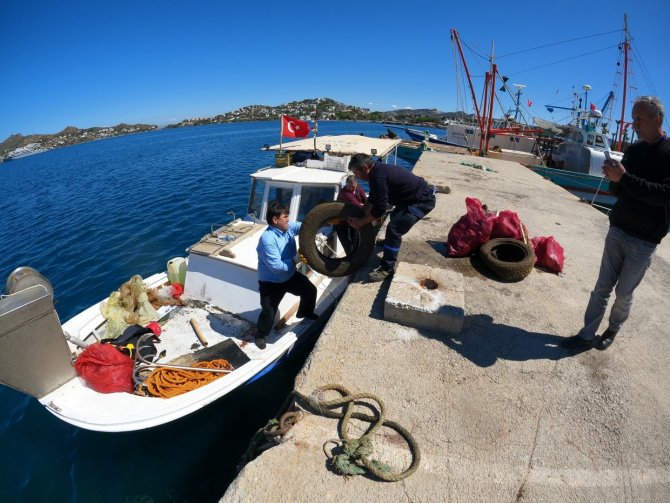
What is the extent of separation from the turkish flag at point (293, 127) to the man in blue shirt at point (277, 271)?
3.82 m

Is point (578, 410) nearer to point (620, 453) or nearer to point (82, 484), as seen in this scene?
point (620, 453)

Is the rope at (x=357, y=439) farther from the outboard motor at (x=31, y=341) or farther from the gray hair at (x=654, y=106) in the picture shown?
the gray hair at (x=654, y=106)

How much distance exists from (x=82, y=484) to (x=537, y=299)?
229 inches

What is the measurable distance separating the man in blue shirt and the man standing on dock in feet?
9.97

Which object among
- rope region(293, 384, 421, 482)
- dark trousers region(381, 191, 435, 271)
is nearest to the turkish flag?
dark trousers region(381, 191, 435, 271)

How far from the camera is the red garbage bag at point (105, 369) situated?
3.27 meters

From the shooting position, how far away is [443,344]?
3.22 m

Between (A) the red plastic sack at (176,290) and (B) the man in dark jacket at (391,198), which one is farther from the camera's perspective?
(A) the red plastic sack at (176,290)

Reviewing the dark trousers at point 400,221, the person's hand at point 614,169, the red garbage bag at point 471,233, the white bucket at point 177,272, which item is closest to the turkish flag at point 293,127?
the white bucket at point 177,272

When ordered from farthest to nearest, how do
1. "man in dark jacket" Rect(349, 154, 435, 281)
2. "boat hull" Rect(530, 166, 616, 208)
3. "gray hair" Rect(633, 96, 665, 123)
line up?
"boat hull" Rect(530, 166, 616, 208)
"man in dark jacket" Rect(349, 154, 435, 281)
"gray hair" Rect(633, 96, 665, 123)

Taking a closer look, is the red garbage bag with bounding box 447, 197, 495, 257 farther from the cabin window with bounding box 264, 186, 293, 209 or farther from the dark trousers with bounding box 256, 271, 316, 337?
the cabin window with bounding box 264, 186, 293, 209

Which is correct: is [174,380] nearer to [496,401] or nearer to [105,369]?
[105,369]

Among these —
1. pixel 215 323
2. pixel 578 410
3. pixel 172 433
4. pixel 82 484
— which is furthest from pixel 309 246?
pixel 82 484

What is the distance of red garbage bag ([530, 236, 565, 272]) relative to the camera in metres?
4.70
